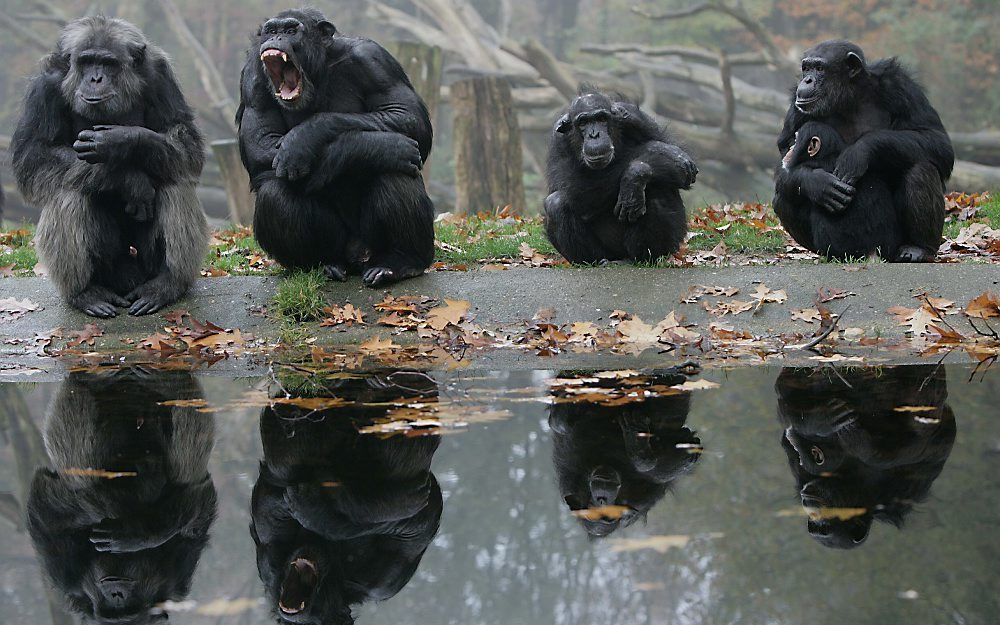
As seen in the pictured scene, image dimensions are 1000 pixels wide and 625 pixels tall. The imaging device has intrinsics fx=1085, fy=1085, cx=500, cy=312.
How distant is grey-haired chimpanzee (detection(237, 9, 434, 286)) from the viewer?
7156mm

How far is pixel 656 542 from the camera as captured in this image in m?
2.83

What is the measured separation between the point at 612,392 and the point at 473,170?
9.96 m

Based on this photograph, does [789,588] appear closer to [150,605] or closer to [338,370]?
[150,605]

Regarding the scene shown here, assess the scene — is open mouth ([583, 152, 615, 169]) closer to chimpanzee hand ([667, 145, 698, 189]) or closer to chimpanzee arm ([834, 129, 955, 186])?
chimpanzee hand ([667, 145, 698, 189])

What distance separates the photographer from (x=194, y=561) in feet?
9.36

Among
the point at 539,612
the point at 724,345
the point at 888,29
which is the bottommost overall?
the point at 888,29

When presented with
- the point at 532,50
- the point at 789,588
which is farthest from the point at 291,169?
the point at 532,50

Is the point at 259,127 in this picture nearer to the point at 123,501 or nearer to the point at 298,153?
the point at 298,153

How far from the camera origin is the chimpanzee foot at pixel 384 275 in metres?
7.43

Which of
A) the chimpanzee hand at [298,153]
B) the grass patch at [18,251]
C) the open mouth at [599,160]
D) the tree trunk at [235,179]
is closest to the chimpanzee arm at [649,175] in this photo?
the open mouth at [599,160]

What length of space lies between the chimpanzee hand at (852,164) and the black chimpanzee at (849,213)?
0.30ft

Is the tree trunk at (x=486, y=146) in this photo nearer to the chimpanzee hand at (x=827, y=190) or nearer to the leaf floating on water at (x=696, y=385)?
the chimpanzee hand at (x=827, y=190)

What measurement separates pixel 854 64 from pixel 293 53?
379 cm

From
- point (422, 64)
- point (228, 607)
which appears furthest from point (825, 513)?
point (422, 64)
